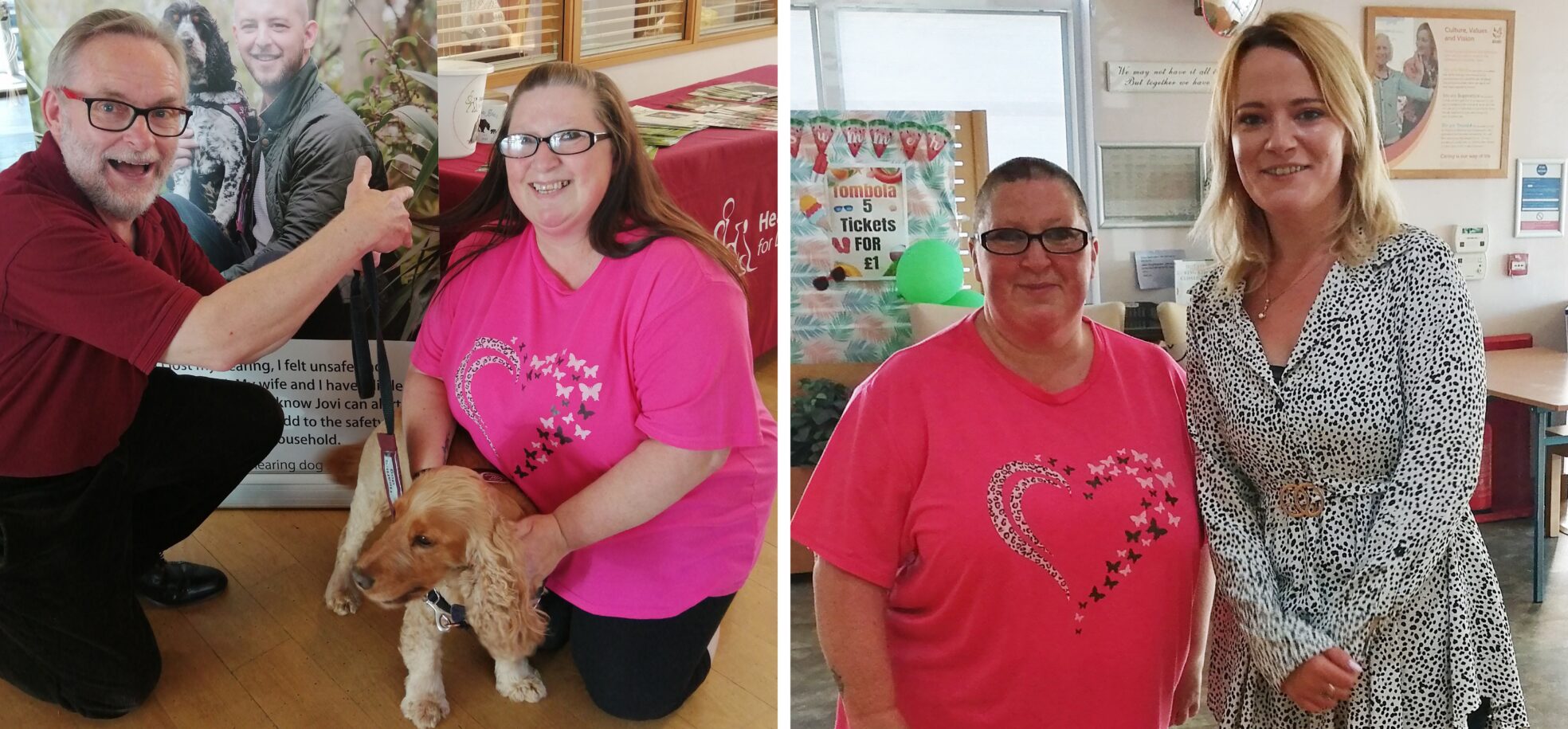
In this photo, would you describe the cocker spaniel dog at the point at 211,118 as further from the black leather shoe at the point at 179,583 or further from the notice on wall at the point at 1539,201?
the notice on wall at the point at 1539,201

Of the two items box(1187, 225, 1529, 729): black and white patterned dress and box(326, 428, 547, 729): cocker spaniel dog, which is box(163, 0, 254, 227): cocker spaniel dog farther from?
box(1187, 225, 1529, 729): black and white patterned dress

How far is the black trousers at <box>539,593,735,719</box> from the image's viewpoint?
1.37 m

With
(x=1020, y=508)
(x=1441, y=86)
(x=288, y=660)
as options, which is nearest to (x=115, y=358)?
(x=288, y=660)

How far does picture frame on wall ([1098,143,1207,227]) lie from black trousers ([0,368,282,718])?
101 inches

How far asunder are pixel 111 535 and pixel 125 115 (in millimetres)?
584

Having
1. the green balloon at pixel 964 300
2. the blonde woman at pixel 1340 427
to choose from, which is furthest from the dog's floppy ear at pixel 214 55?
the green balloon at pixel 964 300

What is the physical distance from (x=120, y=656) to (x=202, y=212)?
0.63 meters

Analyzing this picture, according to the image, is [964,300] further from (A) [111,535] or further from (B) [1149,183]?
(A) [111,535]

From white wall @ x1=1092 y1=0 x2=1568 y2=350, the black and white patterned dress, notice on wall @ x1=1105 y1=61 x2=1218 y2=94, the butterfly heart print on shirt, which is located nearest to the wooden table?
white wall @ x1=1092 y1=0 x2=1568 y2=350

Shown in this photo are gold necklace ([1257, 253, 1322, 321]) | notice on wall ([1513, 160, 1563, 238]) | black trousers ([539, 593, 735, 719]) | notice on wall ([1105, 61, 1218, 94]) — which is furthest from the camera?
notice on wall ([1105, 61, 1218, 94])

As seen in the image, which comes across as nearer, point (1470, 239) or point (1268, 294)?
point (1268, 294)

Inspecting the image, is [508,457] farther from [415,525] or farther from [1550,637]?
[1550,637]

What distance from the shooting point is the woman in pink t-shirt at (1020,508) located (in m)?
1.26

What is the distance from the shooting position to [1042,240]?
49.4 inches
